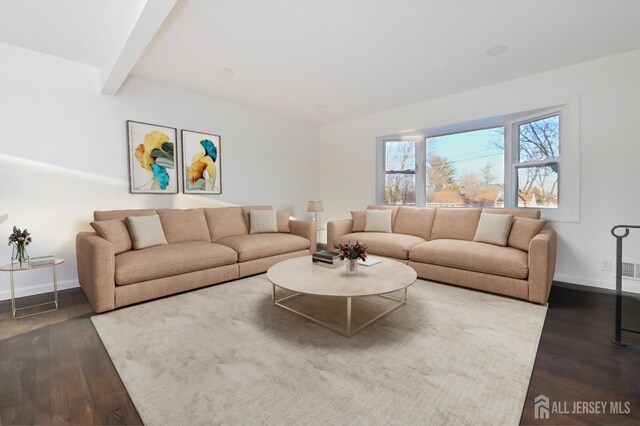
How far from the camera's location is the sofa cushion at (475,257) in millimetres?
2760

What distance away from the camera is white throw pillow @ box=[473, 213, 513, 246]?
10.7 ft

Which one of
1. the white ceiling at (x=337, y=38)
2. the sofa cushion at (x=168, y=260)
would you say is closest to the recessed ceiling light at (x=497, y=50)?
the white ceiling at (x=337, y=38)

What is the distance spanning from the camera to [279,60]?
309cm

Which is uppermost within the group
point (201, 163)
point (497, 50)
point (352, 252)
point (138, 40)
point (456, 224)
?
point (497, 50)

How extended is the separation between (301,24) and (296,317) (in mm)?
2457

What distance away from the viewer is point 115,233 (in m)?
2.89

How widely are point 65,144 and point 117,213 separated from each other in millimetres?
893

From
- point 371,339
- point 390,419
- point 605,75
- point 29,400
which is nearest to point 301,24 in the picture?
point 371,339

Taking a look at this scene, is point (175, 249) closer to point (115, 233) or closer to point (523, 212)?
point (115, 233)

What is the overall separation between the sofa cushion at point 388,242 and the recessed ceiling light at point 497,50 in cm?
222

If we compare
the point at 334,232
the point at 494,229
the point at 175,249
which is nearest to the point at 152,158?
the point at 175,249

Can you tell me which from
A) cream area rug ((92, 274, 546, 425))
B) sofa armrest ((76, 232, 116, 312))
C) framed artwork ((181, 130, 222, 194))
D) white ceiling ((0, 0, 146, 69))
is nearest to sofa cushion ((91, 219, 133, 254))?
sofa armrest ((76, 232, 116, 312))

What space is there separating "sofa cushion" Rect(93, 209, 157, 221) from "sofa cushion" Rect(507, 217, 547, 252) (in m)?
4.17

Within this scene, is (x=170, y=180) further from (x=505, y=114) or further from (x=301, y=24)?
(x=505, y=114)
